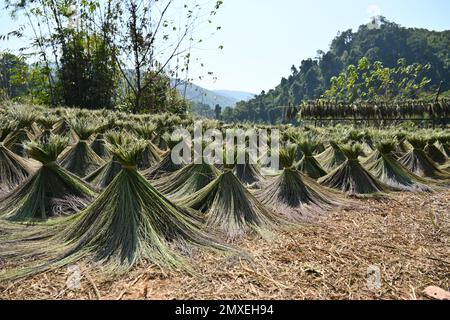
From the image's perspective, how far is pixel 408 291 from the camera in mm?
1555

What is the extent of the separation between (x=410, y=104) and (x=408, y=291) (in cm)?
951

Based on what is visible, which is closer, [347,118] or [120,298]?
[120,298]

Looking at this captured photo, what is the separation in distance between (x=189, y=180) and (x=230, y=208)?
24.4 inches

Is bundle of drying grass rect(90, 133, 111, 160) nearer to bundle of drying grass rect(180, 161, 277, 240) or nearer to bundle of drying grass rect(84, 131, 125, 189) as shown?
Answer: bundle of drying grass rect(84, 131, 125, 189)

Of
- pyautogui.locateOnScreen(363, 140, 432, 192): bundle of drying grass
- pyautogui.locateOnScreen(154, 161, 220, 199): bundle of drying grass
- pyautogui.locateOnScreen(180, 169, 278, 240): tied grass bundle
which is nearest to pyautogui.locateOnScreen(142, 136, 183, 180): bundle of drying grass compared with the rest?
pyautogui.locateOnScreen(154, 161, 220, 199): bundle of drying grass

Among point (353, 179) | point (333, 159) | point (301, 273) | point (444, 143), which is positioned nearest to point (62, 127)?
point (333, 159)

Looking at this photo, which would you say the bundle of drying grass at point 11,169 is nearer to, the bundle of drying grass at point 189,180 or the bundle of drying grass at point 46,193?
the bundle of drying grass at point 46,193

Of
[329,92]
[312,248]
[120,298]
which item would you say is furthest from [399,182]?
[329,92]

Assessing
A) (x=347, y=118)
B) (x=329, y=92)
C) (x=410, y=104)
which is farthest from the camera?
(x=329, y=92)

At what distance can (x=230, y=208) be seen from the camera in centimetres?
232

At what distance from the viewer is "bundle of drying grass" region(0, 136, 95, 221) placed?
7.20ft

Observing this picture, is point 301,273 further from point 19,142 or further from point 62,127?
point 62,127
